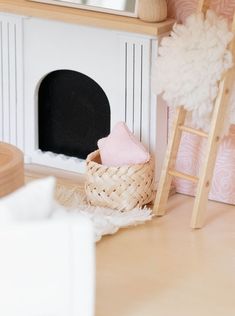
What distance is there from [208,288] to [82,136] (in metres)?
1.45

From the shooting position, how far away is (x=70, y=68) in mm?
4883

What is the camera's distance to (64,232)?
2988mm

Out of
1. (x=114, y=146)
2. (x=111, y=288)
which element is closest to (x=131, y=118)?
(x=114, y=146)

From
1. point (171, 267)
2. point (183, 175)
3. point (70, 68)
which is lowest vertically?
point (171, 267)

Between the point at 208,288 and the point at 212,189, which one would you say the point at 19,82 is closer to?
the point at 212,189

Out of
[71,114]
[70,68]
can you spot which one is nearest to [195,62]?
[70,68]

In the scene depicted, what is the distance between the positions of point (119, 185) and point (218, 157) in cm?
52

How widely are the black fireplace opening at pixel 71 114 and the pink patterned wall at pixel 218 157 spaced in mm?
425

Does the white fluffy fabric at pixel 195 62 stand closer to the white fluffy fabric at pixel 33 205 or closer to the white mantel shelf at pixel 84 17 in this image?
the white mantel shelf at pixel 84 17

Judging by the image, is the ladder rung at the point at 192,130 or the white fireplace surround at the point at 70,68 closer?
the ladder rung at the point at 192,130

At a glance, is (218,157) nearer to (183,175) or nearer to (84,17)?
(183,175)

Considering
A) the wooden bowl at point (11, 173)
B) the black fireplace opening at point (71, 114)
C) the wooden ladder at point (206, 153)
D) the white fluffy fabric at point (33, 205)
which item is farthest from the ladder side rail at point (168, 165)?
the white fluffy fabric at point (33, 205)

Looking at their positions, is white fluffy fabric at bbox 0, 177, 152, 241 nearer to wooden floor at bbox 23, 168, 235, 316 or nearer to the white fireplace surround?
wooden floor at bbox 23, 168, 235, 316

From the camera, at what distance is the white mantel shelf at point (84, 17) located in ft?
14.7
